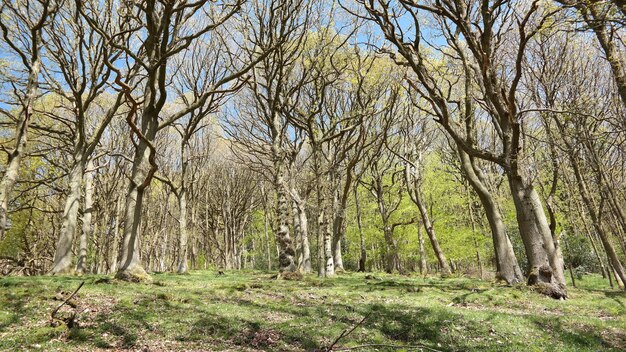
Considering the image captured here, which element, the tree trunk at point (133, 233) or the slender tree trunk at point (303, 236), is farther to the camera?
the slender tree trunk at point (303, 236)

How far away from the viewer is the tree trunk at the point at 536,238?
12766mm

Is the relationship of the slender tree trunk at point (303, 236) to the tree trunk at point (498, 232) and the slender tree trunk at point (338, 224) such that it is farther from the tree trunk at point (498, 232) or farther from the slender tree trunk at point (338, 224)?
the tree trunk at point (498, 232)

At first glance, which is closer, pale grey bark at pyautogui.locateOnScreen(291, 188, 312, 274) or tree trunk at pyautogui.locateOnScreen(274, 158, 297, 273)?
tree trunk at pyautogui.locateOnScreen(274, 158, 297, 273)

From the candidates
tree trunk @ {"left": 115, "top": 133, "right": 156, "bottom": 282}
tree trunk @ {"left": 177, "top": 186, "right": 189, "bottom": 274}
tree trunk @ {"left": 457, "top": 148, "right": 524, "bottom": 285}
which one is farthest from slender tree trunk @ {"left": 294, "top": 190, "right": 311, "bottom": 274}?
tree trunk @ {"left": 457, "top": 148, "right": 524, "bottom": 285}

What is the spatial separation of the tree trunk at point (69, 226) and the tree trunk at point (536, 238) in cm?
1738

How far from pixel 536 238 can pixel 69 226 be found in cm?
1819

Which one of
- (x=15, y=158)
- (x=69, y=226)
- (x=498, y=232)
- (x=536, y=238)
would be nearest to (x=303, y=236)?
(x=498, y=232)

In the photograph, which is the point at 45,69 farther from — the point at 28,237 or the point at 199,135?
the point at 28,237

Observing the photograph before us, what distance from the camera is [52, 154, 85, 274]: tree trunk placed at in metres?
14.2

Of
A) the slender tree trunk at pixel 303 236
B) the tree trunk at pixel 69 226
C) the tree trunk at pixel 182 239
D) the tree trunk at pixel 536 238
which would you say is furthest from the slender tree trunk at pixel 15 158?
the tree trunk at pixel 536 238

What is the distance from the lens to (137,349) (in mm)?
6262

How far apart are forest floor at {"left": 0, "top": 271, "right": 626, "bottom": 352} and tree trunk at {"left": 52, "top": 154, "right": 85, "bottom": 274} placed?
461cm

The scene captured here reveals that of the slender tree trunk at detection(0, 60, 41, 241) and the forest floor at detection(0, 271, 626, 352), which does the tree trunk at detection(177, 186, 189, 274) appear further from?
the slender tree trunk at detection(0, 60, 41, 241)

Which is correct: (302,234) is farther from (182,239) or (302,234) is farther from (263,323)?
(263,323)
